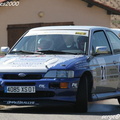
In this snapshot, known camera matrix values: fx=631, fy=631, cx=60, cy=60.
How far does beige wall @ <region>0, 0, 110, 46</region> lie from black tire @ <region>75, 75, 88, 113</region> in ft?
58.1

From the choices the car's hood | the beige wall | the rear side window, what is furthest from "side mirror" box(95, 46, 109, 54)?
the beige wall

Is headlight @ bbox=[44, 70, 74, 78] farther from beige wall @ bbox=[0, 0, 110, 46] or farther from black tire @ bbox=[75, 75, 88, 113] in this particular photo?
beige wall @ bbox=[0, 0, 110, 46]

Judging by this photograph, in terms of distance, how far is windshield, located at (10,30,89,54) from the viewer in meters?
11.2

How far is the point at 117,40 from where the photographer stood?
42.1ft

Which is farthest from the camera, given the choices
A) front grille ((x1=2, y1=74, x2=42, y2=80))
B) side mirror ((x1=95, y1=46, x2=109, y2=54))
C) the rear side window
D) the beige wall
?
the beige wall

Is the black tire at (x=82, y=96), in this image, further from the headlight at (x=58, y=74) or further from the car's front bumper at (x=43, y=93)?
the headlight at (x=58, y=74)

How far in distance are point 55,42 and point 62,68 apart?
1438 millimetres

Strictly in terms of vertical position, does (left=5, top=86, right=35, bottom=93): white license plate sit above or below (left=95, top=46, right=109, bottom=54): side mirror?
below

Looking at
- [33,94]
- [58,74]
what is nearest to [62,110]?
[33,94]

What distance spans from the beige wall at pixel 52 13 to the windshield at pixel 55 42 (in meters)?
16.0

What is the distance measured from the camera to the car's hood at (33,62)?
10.2 metres

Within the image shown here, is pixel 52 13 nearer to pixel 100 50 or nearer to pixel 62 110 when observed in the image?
pixel 100 50

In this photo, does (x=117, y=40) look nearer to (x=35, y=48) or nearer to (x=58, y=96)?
(x=35, y=48)

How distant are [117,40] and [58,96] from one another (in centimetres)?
313
